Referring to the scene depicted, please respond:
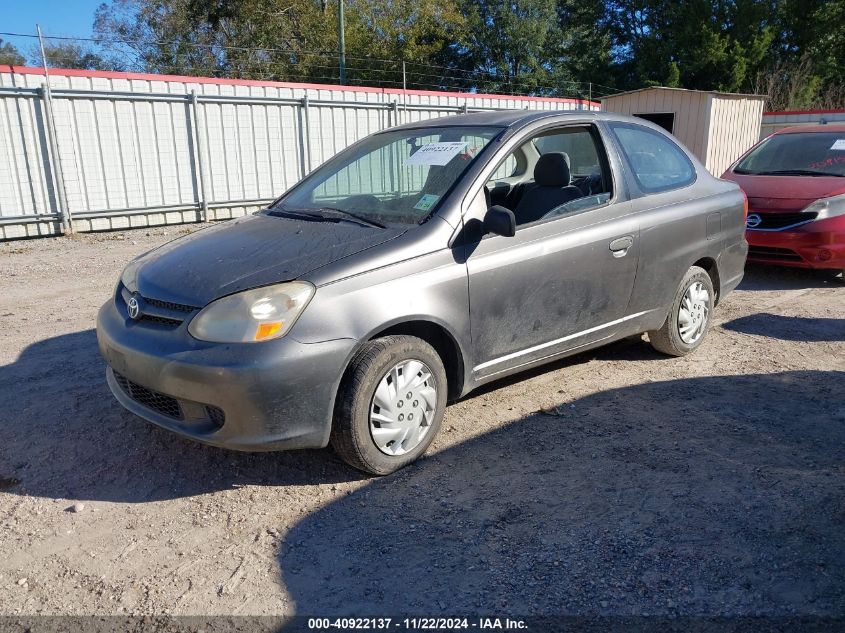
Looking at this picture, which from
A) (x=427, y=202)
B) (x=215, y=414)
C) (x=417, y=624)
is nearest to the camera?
(x=417, y=624)

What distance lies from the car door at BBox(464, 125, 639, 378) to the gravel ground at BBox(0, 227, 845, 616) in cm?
47

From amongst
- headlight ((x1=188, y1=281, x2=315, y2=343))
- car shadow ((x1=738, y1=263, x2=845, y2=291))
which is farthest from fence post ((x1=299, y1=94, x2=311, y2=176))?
headlight ((x1=188, y1=281, x2=315, y2=343))

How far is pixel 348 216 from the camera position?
12.7 feet

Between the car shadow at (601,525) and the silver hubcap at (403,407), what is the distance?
0.60ft

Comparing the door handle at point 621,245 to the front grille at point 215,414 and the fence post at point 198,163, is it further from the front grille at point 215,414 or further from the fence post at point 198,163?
the fence post at point 198,163

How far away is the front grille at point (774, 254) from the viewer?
7.19m

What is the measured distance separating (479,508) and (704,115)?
588 inches

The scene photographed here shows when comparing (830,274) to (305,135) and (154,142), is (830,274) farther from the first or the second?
(154,142)

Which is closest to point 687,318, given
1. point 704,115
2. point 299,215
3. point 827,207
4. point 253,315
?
point 299,215

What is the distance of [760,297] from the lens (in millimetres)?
6883

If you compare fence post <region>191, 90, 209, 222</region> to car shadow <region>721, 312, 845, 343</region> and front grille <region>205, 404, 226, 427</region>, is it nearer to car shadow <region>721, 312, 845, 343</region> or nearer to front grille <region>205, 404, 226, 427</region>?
car shadow <region>721, 312, 845, 343</region>

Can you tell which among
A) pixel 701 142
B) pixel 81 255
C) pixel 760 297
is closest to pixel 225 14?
pixel 701 142

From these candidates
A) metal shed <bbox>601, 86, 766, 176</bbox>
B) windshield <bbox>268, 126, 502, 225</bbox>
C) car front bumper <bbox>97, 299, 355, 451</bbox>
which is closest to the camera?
car front bumper <bbox>97, 299, 355, 451</bbox>

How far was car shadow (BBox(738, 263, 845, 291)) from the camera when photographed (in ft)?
24.1
